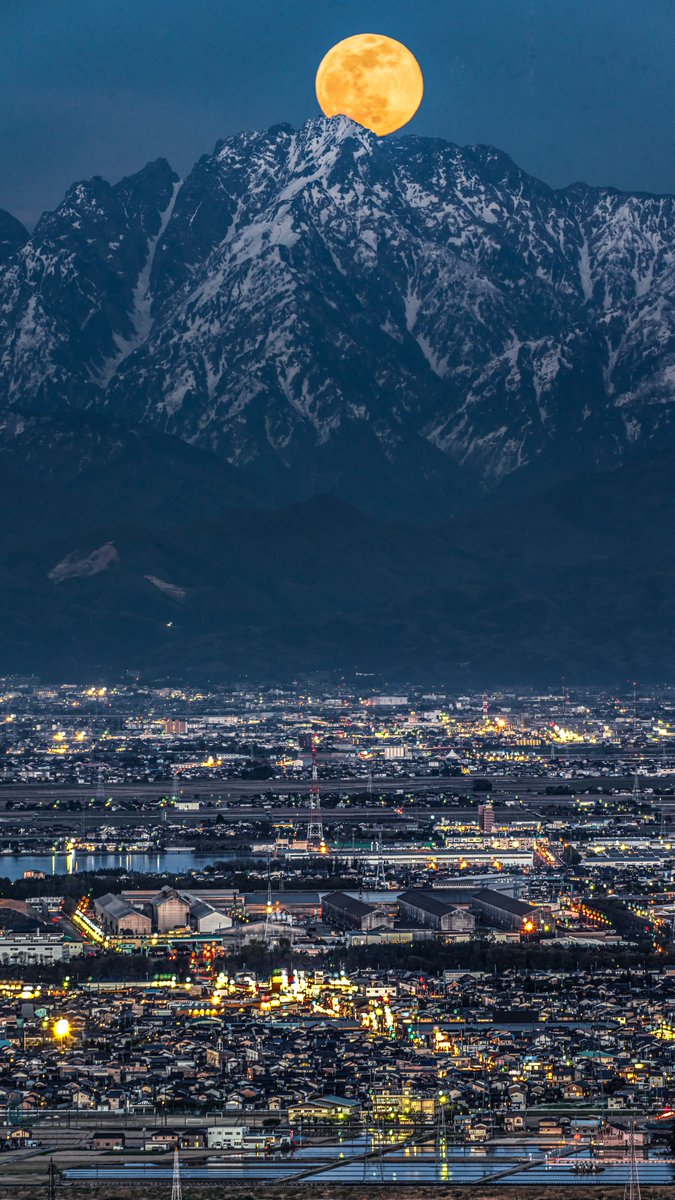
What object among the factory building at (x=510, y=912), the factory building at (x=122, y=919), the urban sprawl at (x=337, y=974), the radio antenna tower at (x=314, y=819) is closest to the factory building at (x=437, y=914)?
the urban sprawl at (x=337, y=974)

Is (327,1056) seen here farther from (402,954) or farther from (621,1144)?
(402,954)

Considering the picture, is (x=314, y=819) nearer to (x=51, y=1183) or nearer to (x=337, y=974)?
(x=337, y=974)

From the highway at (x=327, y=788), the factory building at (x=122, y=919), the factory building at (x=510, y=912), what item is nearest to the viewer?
the factory building at (x=122, y=919)

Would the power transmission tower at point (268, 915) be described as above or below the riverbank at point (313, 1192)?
above

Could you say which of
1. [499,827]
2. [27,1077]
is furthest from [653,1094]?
[499,827]

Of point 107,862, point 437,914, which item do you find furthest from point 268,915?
point 107,862

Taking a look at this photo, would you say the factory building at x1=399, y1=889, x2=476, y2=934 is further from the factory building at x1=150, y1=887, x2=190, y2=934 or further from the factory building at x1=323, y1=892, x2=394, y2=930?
the factory building at x1=150, y1=887, x2=190, y2=934

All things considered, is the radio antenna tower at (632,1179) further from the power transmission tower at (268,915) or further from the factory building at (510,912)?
the factory building at (510,912)
